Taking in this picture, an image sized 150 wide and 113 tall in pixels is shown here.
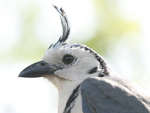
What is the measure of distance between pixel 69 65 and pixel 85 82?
71 cm

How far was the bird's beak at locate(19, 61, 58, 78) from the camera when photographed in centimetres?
908

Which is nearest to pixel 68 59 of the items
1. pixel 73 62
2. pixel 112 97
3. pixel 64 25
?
pixel 73 62

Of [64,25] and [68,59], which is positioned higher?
[64,25]

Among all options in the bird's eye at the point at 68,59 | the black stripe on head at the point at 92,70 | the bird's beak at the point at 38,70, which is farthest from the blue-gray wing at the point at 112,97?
the bird's beak at the point at 38,70

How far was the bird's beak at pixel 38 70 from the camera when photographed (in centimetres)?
908

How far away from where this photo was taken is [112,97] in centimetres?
805

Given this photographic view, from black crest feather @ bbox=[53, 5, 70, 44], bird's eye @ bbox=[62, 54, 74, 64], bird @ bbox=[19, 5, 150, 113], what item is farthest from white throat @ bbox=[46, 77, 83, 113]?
black crest feather @ bbox=[53, 5, 70, 44]

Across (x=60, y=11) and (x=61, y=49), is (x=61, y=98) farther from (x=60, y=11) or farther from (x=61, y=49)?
(x=60, y=11)

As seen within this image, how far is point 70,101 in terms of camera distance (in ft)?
27.5

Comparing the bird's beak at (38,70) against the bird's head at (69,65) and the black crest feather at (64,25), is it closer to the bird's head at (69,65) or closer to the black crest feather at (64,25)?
the bird's head at (69,65)

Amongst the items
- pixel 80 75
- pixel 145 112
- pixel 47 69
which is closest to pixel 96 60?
pixel 80 75

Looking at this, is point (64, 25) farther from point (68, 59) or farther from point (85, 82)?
point (85, 82)

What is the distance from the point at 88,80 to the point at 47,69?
105 cm

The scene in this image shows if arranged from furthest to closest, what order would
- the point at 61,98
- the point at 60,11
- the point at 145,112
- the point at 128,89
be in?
the point at 60,11 → the point at 61,98 → the point at 128,89 → the point at 145,112
